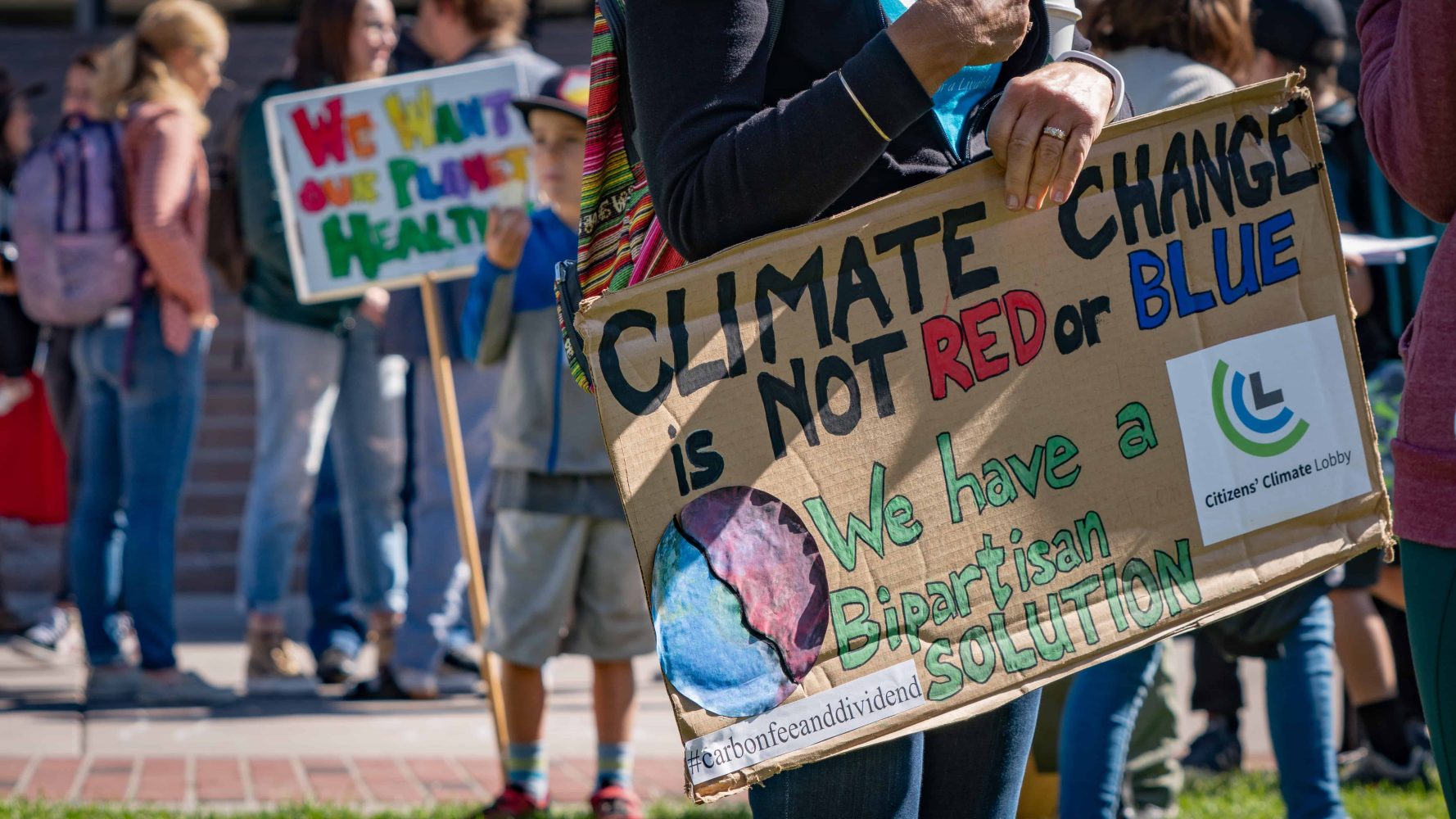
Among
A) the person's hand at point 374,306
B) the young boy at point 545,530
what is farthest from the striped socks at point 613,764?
the person's hand at point 374,306

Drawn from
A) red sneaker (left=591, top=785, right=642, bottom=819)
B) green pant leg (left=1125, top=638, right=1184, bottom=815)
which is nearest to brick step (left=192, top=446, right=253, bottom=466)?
red sneaker (left=591, top=785, right=642, bottom=819)

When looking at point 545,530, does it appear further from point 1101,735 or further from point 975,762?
point 975,762

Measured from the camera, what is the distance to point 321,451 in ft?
17.7

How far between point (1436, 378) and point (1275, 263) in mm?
221

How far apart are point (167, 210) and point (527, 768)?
243cm

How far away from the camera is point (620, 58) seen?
66.7 inches

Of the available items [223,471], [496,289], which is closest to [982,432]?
[496,289]

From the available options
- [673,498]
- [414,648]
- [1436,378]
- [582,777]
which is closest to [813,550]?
[673,498]

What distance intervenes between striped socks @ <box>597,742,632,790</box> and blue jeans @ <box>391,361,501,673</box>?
1.54 m

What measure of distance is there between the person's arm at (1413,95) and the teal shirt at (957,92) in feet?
1.49

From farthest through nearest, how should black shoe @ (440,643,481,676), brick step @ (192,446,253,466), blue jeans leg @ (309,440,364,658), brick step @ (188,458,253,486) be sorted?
1. brick step @ (192,446,253,466)
2. brick step @ (188,458,253,486)
3. blue jeans leg @ (309,440,364,658)
4. black shoe @ (440,643,481,676)

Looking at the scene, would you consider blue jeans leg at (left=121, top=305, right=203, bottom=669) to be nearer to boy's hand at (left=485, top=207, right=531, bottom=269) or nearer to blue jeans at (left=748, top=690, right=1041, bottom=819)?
boy's hand at (left=485, top=207, right=531, bottom=269)

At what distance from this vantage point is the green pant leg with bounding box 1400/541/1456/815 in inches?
67.8

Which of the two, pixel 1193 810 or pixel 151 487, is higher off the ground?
pixel 151 487
